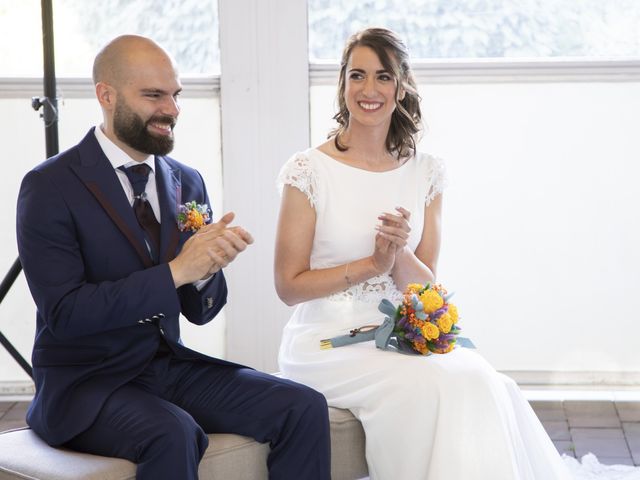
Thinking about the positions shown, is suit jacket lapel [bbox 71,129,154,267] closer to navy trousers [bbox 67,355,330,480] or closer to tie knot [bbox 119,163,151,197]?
tie knot [bbox 119,163,151,197]

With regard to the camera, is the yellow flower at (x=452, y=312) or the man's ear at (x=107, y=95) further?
the yellow flower at (x=452, y=312)

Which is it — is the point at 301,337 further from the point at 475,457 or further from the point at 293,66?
the point at 293,66

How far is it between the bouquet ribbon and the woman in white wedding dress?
29mm

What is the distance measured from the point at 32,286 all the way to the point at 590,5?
9.54ft

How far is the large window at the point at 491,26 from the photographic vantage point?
4.47m

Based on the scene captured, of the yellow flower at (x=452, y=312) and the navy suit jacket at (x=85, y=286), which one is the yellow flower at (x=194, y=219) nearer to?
the navy suit jacket at (x=85, y=286)

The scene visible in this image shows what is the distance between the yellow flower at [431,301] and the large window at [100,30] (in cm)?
205

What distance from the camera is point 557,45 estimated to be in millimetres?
4488

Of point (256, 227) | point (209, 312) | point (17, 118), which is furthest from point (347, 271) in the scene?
point (17, 118)

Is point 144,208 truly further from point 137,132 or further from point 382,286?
point 382,286

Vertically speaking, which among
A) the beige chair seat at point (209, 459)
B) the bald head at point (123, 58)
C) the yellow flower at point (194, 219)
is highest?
the bald head at point (123, 58)

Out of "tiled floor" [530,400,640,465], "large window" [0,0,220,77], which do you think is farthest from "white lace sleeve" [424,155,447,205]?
"large window" [0,0,220,77]

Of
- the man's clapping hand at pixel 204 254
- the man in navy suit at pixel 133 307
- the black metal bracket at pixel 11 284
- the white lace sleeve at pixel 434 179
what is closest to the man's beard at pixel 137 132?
the man in navy suit at pixel 133 307

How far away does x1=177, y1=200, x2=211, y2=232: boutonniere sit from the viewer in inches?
110
